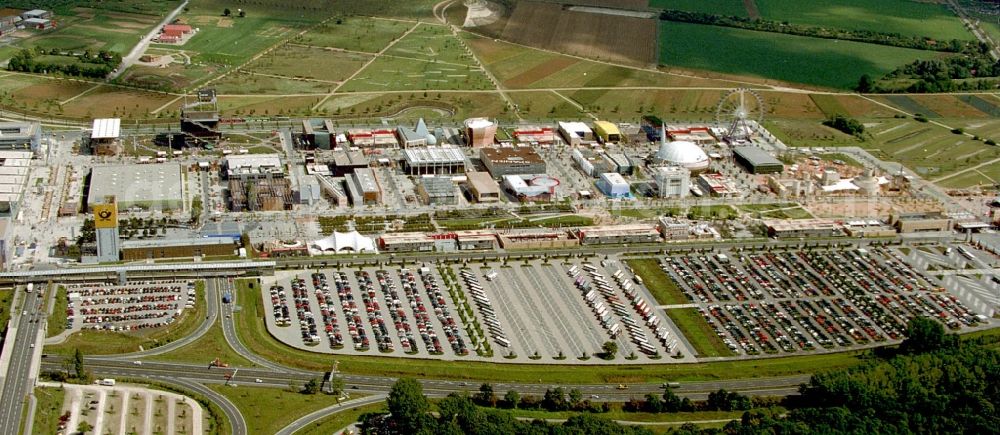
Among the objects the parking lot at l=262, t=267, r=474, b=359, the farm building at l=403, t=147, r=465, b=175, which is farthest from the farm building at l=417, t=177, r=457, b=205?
the parking lot at l=262, t=267, r=474, b=359

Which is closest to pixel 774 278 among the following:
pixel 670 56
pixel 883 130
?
pixel 883 130

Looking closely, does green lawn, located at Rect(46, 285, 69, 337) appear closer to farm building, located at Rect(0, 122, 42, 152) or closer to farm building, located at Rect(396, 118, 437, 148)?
farm building, located at Rect(0, 122, 42, 152)

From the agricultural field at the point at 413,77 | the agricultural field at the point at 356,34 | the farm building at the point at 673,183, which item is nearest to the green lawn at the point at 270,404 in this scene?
the farm building at the point at 673,183

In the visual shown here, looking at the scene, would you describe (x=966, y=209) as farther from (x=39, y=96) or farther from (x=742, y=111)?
(x=39, y=96)

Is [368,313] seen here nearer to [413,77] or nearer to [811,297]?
[811,297]

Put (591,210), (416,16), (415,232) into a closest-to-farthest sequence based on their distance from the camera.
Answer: (415,232), (591,210), (416,16)

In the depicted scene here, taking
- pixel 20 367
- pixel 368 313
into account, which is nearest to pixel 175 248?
pixel 368 313
